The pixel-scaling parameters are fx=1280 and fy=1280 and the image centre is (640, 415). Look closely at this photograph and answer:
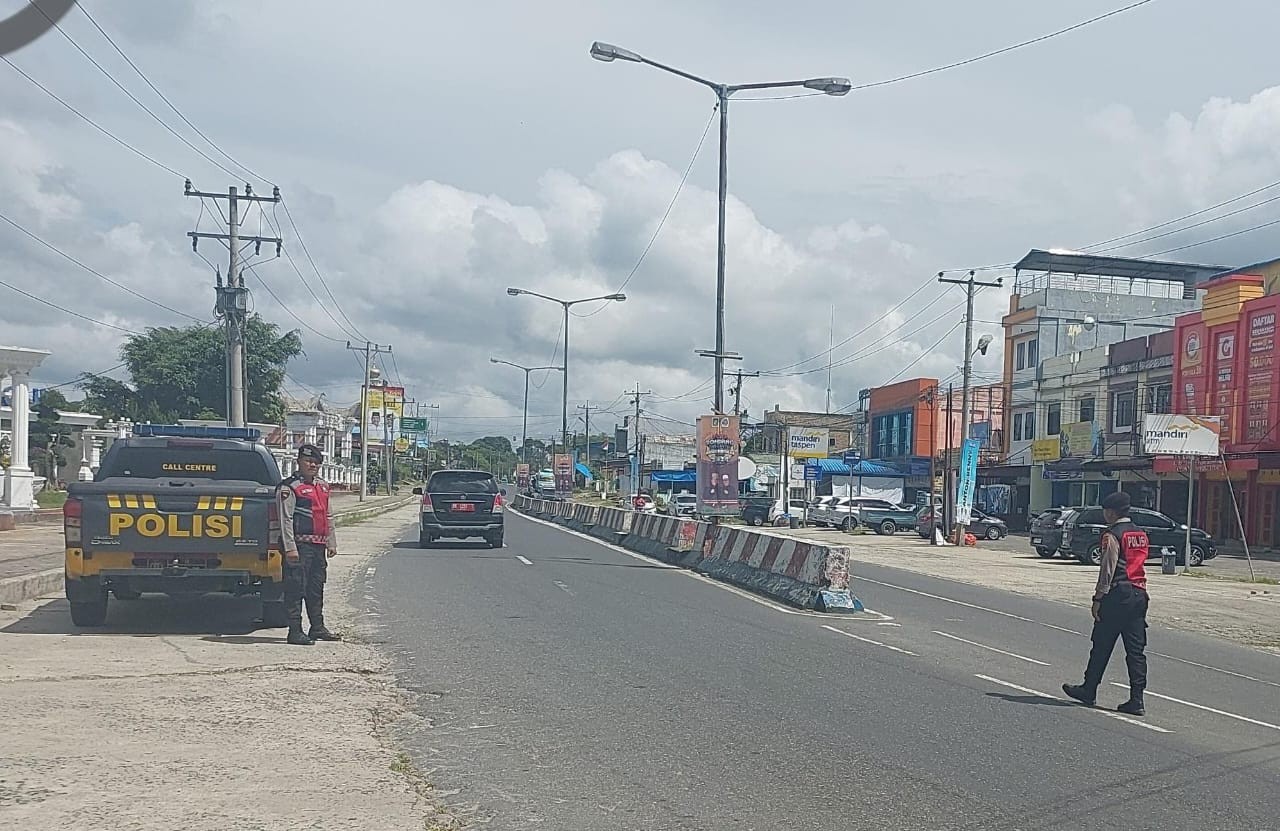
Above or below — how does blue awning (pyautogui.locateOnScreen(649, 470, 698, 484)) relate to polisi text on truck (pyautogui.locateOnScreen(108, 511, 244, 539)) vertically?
below

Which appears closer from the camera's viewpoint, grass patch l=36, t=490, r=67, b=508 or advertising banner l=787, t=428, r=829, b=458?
grass patch l=36, t=490, r=67, b=508

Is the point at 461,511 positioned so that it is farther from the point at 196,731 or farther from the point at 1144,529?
the point at 196,731

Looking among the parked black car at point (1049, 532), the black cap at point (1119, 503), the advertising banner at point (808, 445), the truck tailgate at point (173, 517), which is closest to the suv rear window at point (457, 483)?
the parked black car at point (1049, 532)

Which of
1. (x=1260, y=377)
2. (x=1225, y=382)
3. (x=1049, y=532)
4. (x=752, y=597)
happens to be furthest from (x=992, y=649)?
(x=1225, y=382)

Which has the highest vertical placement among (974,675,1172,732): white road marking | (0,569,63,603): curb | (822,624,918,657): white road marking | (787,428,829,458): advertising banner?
(787,428,829,458): advertising banner

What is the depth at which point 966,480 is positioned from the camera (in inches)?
1684

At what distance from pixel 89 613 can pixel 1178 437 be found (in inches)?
1044

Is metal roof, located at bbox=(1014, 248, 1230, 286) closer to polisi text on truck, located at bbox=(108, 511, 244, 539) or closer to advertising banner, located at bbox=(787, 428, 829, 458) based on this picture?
advertising banner, located at bbox=(787, 428, 829, 458)

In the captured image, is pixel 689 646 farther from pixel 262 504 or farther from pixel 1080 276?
pixel 1080 276

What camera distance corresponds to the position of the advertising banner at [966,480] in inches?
1676

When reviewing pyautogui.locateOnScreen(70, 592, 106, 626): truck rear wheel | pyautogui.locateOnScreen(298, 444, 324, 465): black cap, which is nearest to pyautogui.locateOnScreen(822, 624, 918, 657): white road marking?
pyautogui.locateOnScreen(298, 444, 324, 465): black cap

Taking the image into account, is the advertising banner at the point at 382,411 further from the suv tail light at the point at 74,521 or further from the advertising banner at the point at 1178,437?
the suv tail light at the point at 74,521

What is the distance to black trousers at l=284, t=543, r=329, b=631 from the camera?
11836 mm

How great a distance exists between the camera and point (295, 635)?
11.9 m
